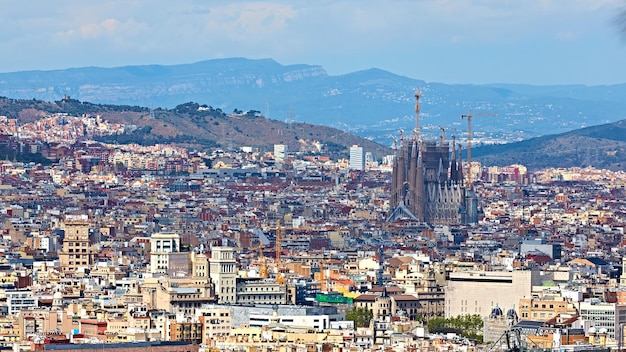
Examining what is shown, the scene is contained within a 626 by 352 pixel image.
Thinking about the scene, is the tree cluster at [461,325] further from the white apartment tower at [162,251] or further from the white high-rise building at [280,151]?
the white high-rise building at [280,151]

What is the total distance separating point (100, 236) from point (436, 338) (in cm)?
4745

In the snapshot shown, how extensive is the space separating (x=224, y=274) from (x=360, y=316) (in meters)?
4.39

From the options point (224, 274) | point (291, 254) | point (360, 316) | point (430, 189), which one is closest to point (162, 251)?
point (224, 274)

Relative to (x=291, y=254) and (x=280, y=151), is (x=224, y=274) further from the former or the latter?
(x=280, y=151)

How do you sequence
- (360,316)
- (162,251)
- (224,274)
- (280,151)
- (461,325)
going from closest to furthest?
(461,325)
(360,316)
(224,274)
(162,251)
(280,151)

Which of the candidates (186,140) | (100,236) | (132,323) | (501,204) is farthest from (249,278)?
(186,140)

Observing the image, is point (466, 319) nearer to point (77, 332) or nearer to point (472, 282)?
point (472, 282)

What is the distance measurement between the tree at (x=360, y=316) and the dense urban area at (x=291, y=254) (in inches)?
5.0

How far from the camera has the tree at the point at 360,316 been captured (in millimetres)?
66062

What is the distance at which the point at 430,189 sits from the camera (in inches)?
5118

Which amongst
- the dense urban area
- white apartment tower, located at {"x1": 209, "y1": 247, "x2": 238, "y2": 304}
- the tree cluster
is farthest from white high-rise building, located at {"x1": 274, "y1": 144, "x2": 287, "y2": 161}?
the tree cluster

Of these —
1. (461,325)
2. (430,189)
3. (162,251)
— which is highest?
(430,189)

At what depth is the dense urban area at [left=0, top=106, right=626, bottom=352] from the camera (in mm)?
59156

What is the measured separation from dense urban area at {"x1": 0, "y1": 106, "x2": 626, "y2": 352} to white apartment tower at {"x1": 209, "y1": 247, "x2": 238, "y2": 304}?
0.33 feet
